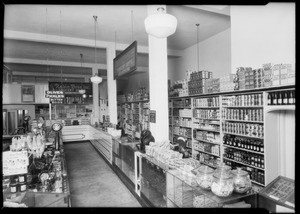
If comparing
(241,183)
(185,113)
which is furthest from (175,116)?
(241,183)

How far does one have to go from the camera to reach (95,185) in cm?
500

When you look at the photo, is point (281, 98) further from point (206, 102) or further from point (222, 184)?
point (222, 184)

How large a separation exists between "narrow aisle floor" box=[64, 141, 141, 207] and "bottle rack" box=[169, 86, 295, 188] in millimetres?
2468

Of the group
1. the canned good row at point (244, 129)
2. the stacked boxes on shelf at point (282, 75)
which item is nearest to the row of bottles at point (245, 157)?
the canned good row at point (244, 129)

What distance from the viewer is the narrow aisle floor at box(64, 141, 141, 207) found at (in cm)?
413

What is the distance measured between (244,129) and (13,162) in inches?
168

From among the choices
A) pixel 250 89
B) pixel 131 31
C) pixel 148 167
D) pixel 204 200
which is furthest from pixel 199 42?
pixel 204 200

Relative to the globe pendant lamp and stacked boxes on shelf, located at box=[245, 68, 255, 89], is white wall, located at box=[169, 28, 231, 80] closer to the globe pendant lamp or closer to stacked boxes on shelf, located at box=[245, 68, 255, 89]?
stacked boxes on shelf, located at box=[245, 68, 255, 89]

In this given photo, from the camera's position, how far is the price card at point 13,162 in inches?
102

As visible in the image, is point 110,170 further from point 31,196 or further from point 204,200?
point 204,200

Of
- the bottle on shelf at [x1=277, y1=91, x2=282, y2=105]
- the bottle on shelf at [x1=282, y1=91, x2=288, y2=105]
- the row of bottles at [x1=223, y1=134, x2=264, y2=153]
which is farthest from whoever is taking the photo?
the row of bottles at [x1=223, y1=134, x2=264, y2=153]

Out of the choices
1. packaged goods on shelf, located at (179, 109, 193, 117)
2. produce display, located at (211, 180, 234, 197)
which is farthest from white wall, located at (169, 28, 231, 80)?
produce display, located at (211, 180, 234, 197)

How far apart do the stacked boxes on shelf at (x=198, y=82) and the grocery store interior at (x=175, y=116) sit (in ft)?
0.09

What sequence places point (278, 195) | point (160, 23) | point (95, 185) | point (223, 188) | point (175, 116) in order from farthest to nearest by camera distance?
point (175, 116)
point (95, 185)
point (160, 23)
point (223, 188)
point (278, 195)
